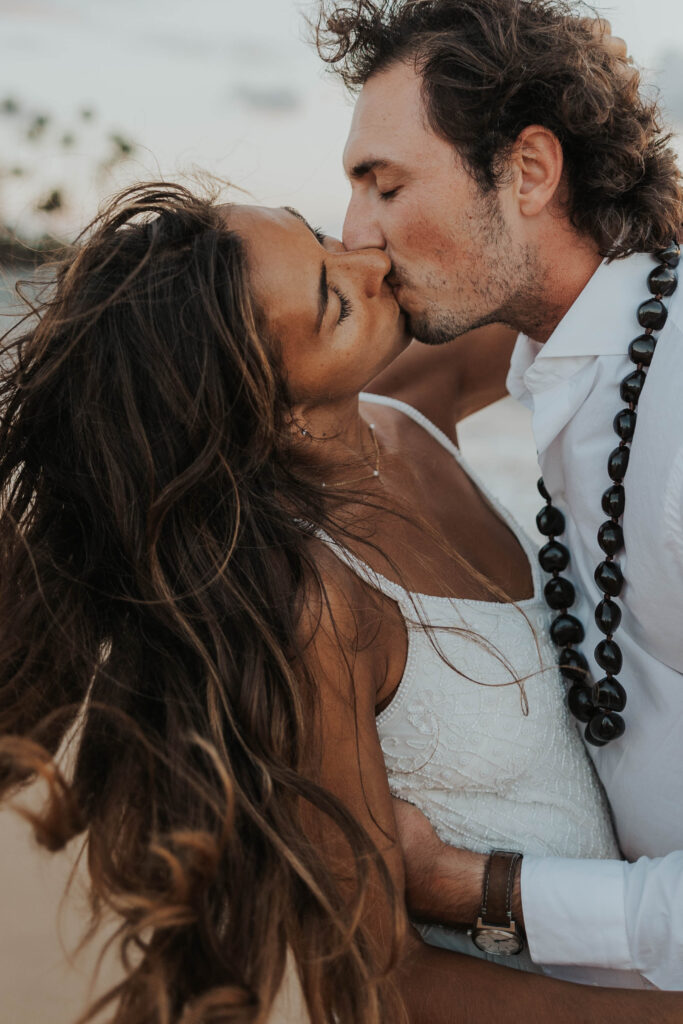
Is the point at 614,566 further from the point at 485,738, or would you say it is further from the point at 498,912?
the point at 498,912

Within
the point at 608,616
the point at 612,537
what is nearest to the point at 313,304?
the point at 612,537

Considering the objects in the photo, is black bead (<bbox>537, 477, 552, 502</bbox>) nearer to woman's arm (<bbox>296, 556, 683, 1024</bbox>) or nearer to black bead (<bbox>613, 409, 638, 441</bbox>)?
black bead (<bbox>613, 409, 638, 441</bbox>)

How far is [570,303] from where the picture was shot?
2619 millimetres

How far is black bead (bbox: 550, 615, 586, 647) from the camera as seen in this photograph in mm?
2314

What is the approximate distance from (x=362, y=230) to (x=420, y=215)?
16 centimetres

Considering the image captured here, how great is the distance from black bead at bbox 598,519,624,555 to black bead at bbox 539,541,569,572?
27 cm

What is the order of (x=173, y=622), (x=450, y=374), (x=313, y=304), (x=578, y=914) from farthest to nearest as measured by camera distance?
(x=450, y=374) → (x=313, y=304) → (x=578, y=914) → (x=173, y=622)

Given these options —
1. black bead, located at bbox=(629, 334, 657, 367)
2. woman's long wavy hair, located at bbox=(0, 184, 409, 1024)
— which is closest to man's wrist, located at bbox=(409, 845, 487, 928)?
woman's long wavy hair, located at bbox=(0, 184, 409, 1024)

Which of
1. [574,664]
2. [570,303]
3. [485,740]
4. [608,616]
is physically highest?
[570,303]

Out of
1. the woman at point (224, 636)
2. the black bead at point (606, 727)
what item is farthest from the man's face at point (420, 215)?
the black bead at point (606, 727)

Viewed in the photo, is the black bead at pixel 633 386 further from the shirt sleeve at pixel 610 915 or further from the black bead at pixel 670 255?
the shirt sleeve at pixel 610 915

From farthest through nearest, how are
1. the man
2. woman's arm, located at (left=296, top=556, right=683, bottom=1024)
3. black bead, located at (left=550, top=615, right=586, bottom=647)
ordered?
black bead, located at (left=550, top=615, right=586, bottom=647) → the man → woman's arm, located at (left=296, top=556, right=683, bottom=1024)

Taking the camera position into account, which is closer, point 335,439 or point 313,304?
point 313,304

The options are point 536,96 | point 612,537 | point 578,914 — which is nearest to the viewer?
point 578,914
